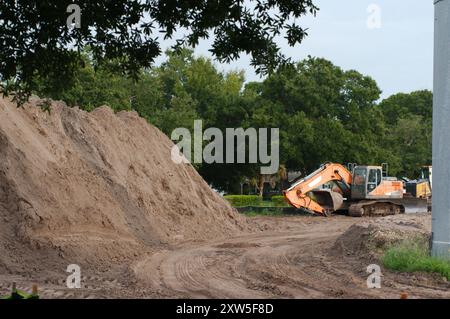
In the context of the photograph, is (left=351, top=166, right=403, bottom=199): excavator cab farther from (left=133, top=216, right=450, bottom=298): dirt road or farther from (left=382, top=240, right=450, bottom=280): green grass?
(left=382, top=240, right=450, bottom=280): green grass

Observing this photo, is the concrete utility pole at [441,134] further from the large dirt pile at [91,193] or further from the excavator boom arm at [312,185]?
the excavator boom arm at [312,185]

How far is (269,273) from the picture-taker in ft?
46.7

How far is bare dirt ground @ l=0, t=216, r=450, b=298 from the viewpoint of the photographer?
38.7 ft

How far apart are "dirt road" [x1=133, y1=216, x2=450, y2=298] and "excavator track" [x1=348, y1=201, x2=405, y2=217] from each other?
11249 mm

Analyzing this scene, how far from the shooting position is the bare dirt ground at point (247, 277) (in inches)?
465

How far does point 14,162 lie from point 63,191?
150 centimetres

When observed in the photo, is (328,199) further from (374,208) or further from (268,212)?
(268,212)

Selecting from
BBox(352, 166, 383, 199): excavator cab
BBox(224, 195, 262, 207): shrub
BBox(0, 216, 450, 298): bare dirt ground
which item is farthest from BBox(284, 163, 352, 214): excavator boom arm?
BBox(0, 216, 450, 298): bare dirt ground

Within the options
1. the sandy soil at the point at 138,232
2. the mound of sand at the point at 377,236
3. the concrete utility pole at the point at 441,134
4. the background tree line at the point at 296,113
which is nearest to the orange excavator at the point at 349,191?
the sandy soil at the point at 138,232

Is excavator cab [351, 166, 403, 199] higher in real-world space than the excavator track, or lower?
higher

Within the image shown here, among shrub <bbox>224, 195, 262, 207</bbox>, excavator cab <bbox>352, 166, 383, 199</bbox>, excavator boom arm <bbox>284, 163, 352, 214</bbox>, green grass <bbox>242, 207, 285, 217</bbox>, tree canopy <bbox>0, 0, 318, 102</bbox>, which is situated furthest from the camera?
shrub <bbox>224, 195, 262, 207</bbox>

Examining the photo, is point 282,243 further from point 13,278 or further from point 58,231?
point 13,278

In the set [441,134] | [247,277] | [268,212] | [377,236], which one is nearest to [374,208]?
[268,212]

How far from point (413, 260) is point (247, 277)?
11.0 feet
